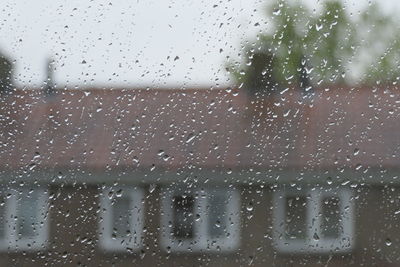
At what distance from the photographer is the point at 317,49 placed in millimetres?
1191

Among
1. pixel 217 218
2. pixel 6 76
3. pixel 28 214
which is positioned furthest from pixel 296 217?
pixel 6 76

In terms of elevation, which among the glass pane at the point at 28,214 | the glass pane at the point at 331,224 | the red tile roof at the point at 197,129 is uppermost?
the red tile roof at the point at 197,129

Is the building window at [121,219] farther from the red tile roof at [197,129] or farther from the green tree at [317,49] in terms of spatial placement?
the green tree at [317,49]

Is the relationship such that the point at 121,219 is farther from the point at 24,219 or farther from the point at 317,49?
the point at 317,49

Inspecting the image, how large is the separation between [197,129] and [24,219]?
0.38m

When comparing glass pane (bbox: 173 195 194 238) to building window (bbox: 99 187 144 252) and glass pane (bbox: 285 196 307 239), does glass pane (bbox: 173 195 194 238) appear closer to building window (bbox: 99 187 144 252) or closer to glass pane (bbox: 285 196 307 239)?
building window (bbox: 99 187 144 252)

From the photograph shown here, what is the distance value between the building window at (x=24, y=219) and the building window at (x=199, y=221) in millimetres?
238

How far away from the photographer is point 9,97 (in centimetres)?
118

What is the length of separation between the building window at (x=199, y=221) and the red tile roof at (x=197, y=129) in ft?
0.21

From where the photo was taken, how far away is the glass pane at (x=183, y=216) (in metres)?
1.15

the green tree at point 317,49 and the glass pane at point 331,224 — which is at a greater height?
the green tree at point 317,49

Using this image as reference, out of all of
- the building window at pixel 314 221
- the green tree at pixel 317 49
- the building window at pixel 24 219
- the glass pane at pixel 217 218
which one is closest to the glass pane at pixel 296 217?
the building window at pixel 314 221

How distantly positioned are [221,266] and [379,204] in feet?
1.10

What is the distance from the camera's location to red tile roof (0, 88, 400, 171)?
117 cm
